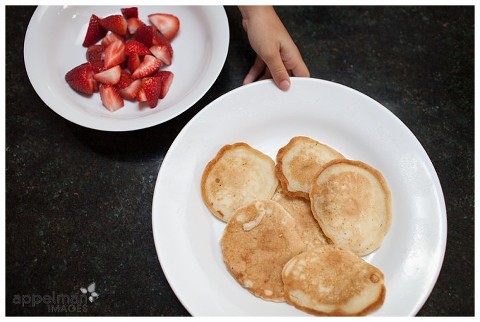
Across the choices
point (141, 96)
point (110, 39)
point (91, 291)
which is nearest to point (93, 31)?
point (110, 39)

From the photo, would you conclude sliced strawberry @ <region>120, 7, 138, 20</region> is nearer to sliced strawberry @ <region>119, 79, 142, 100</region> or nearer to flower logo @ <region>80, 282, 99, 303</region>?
sliced strawberry @ <region>119, 79, 142, 100</region>

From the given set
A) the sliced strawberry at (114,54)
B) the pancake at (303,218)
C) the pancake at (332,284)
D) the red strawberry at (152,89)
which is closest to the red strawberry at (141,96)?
the red strawberry at (152,89)

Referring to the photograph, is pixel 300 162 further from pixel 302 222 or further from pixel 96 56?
pixel 96 56

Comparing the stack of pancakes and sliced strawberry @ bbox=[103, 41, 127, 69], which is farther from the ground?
sliced strawberry @ bbox=[103, 41, 127, 69]

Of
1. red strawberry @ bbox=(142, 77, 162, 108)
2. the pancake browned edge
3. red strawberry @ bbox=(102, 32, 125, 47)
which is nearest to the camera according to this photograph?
the pancake browned edge

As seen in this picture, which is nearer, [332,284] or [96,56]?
[332,284]

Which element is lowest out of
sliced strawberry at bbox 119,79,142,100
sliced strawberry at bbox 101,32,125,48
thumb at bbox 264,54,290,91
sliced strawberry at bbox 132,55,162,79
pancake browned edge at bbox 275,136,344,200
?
pancake browned edge at bbox 275,136,344,200

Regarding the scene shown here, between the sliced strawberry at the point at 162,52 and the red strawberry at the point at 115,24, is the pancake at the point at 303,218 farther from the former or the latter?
the red strawberry at the point at 115,24

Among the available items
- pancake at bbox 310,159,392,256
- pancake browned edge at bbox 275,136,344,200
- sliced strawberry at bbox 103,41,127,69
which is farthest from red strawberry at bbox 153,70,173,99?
pancake at bbox 310,159,392,256
